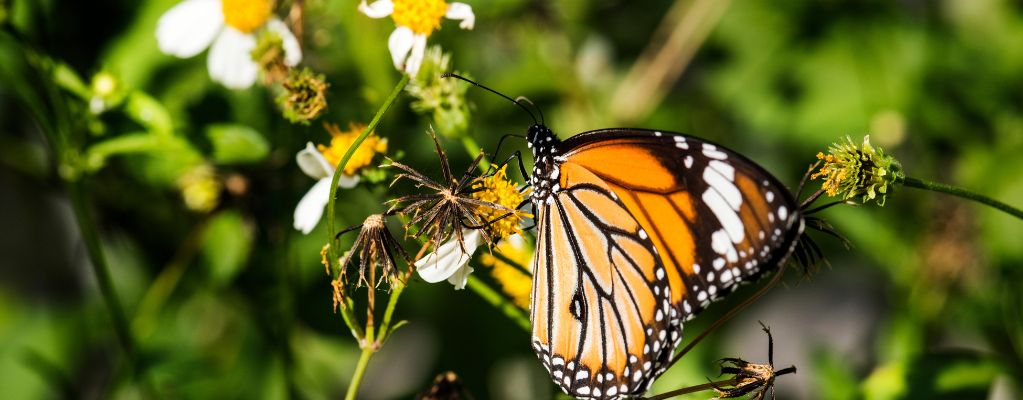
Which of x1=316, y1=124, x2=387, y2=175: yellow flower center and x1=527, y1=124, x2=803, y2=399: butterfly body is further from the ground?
x1=316, y1=124, x2=387, y2=175: yellow flower center

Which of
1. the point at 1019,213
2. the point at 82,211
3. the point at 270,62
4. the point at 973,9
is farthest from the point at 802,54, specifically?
the point at 82,211

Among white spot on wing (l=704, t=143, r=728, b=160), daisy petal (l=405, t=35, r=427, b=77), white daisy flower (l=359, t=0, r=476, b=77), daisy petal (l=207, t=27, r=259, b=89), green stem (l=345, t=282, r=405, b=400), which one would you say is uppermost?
daisy petal (l=207, t=27, r=259, b=89)

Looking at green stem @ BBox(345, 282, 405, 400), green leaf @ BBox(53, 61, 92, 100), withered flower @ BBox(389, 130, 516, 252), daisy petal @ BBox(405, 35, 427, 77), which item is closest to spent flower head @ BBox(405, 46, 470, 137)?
daisy petal @ BBox(405, 35, 427, 77)

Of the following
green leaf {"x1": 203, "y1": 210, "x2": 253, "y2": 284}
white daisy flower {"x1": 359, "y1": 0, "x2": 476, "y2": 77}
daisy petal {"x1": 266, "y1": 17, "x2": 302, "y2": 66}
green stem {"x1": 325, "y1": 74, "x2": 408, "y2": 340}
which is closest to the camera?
green stem {"x1": 325, "y1": 74, "x2": 408, "y2": 340}

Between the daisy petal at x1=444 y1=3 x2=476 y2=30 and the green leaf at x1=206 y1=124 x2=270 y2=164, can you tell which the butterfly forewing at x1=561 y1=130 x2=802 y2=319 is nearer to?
the daisy petal at x1=444 y1=3 x2=476 y2=30

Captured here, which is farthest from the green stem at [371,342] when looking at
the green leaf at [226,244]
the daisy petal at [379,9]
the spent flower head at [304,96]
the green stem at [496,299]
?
the green leaf at [226,244]

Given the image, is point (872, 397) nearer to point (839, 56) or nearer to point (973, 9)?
point (839, 56)

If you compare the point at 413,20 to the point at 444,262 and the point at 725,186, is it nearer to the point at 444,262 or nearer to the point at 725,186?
the point at 444,262
